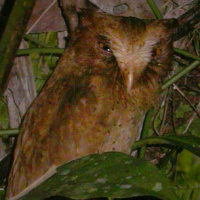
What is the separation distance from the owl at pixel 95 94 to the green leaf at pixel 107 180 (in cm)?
35

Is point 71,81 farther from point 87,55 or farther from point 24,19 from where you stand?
point 24,19

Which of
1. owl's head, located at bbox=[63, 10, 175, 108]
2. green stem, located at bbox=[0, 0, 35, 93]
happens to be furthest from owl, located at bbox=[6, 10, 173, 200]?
green stem, located at bbox=[0, 0, 35, 93]

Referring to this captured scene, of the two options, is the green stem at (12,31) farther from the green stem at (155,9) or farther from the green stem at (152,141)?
the green stem at (155,9)

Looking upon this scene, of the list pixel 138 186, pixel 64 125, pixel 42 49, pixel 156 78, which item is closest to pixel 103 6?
pixel 42 49

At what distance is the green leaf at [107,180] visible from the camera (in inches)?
31.5

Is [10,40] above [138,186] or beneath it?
above

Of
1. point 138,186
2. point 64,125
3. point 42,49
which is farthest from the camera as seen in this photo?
point 42,49

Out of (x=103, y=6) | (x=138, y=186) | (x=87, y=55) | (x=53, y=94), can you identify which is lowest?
(x=138, y=186)

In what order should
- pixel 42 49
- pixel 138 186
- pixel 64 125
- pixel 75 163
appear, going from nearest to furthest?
pixel 138 186 → pixel 75 163 → pixel 64 125 → pixel 42 49

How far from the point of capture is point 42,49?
61.0 inches

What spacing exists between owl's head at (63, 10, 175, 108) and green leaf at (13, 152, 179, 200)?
1.28 ft

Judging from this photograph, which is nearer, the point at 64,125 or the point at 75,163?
the point at 75,163

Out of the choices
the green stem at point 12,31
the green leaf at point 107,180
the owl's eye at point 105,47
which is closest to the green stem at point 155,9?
the owl's eye at point 105,47

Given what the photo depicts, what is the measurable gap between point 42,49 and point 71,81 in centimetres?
24
